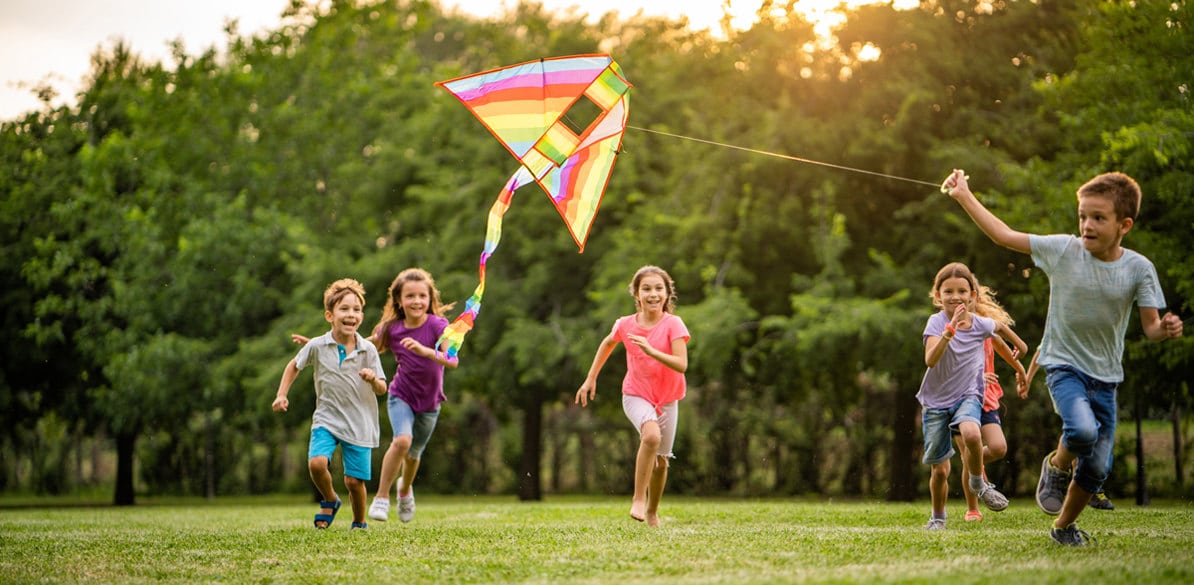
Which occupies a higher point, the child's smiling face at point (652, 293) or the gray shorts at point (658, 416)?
the child's smiling face at point (652, 293)

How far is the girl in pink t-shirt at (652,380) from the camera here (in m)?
8.69

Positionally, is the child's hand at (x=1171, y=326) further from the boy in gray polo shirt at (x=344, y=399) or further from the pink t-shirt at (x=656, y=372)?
the boy in gray polo shirt at (x=344, y=399)

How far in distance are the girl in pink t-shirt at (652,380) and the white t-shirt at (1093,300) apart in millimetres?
2783

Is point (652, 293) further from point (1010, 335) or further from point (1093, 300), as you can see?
point (1093, 300)

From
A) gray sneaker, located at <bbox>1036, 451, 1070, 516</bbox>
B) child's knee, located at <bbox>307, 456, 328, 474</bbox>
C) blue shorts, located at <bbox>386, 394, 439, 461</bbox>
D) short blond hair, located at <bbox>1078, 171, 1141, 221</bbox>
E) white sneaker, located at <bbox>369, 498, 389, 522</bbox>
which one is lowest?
white sneaker, located at <bbox>369, 498, 389, 522</bbox>

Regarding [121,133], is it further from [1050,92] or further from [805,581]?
[805,581]

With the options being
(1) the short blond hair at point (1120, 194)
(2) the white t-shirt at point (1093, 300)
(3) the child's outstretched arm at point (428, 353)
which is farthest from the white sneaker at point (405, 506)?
(1) the short blond hair at point (1120, 194)

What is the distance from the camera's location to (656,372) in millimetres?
8867

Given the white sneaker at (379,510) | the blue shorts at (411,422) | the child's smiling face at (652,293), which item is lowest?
the white sneaker at (379,510)

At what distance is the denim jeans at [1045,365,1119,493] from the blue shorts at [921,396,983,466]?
2083 millimetres

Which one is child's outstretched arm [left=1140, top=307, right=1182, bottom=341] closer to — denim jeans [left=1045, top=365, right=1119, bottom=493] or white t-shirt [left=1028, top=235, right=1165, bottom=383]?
white t-shirt [left=1028, top=235, right=1165, bottom=383]

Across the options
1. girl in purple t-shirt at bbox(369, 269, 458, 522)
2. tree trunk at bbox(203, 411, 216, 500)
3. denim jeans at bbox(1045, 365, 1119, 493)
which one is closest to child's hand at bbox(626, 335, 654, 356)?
girl in purple t-shirt at bbox(369, 269, 458, 522)

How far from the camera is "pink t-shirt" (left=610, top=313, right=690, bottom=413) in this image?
8852 millimetres

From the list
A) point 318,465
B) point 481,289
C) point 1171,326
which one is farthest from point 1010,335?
point 318,465
